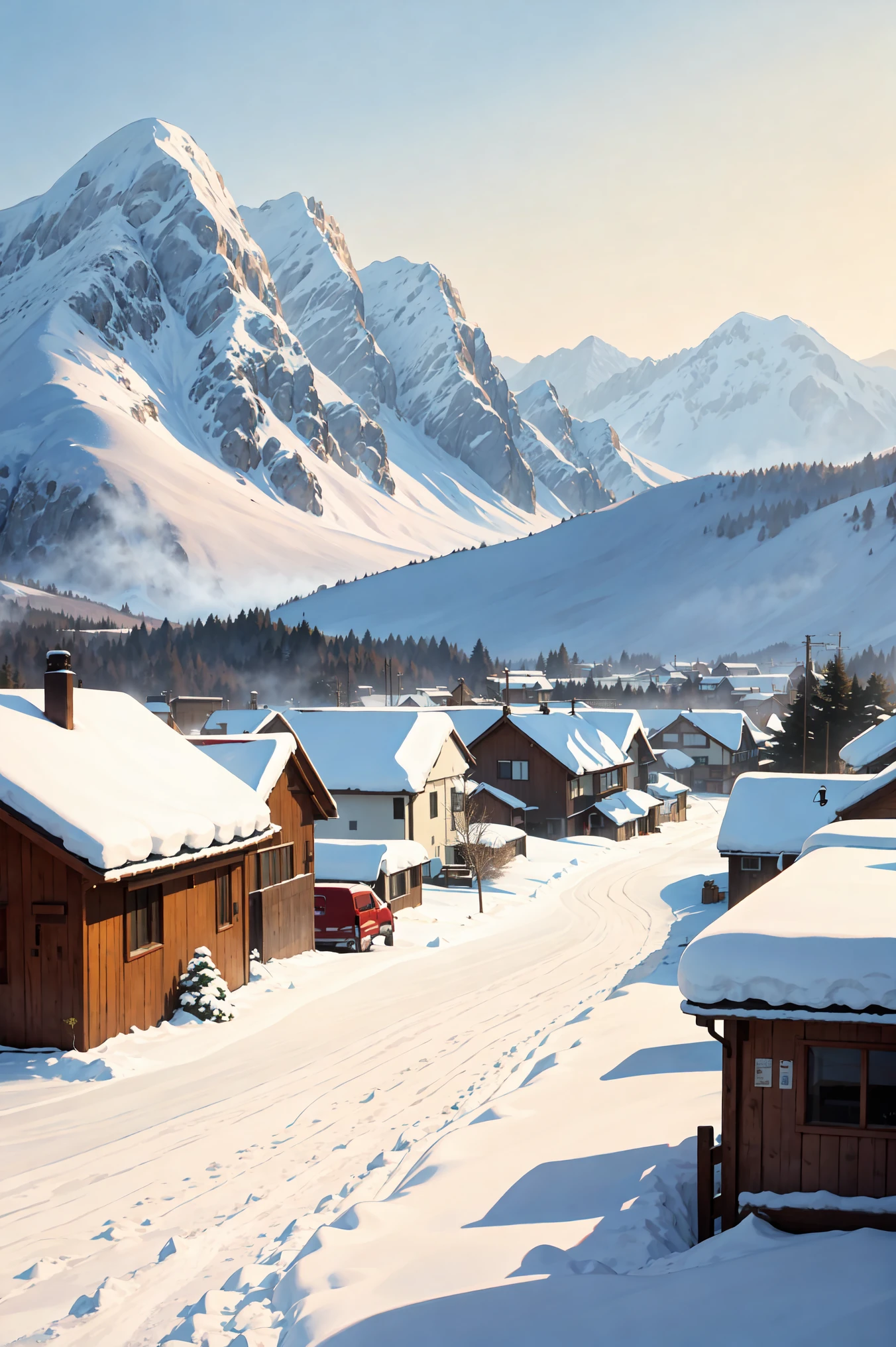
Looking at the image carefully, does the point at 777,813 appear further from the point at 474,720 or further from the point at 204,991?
the point at 474,720

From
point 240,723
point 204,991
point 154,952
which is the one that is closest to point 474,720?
point 240,723

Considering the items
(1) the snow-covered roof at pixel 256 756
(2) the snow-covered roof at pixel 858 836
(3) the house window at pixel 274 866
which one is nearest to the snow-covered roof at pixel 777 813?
(3) the house window at pixel 274 866

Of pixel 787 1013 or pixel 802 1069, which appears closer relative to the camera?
pixel 787 1013

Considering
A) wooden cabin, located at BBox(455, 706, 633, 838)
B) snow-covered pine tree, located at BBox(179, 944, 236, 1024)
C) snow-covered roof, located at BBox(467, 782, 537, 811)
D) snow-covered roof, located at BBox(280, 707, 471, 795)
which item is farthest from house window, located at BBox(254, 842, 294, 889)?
wooden cabin, located at BBox(455, 706, 633, 838)

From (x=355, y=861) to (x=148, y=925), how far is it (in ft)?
61.0

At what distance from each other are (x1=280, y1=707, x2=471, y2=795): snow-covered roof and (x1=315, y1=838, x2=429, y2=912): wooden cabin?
291 inches

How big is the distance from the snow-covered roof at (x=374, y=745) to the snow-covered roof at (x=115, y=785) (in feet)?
73.8

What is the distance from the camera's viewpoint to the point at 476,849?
48000mm

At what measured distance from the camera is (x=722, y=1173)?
1107cm

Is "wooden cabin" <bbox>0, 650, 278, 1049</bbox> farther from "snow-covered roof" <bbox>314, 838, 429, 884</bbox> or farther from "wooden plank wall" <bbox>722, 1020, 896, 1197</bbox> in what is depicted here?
"snow-covered roof" <bbox>314, 838, 429, 884</bbox>

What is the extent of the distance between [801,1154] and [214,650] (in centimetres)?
19400

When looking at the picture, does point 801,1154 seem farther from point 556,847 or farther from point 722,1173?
point 556,847

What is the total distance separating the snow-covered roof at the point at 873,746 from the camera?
35000mm

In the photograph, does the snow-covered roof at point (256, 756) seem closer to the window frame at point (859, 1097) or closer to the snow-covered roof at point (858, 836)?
the snow-covered roof at point (858, 836)
